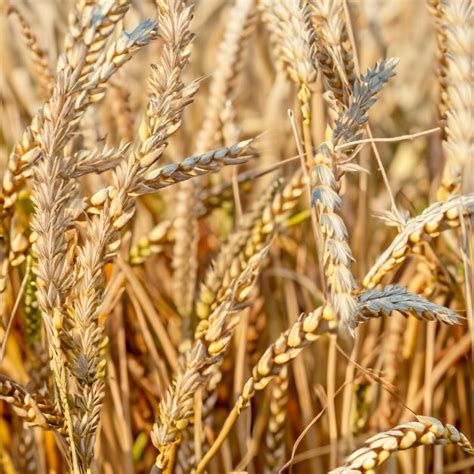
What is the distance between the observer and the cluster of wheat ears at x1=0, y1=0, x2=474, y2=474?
52 centimetres

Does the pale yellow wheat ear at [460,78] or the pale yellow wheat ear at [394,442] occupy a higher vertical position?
the pale yellow wheat ear at [460,78]

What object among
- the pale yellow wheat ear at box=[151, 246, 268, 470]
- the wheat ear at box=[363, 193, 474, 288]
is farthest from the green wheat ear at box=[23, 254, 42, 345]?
the wheat ear at box=[363, 193, 474, 288]

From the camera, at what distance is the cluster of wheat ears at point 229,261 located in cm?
52

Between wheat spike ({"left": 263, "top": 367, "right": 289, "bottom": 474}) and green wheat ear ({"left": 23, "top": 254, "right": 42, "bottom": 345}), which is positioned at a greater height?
green wheat ear ({"left": 23, "top": 254, "right": 42, "bottom": 345})

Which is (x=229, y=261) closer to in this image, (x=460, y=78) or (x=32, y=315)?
(x=32, y=315)

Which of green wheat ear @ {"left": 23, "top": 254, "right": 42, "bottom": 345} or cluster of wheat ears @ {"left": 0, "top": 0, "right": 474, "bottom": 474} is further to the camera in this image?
green wheat ear @ {"left": 23, "top": 254, "right": 42, "bottom": 345}

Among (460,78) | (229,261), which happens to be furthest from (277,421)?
(460,78)

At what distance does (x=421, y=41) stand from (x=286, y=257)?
1.22 m

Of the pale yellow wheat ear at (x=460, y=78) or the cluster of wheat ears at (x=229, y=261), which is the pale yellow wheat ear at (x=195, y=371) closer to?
the cluster of wheat ears at (x=229, y=261)

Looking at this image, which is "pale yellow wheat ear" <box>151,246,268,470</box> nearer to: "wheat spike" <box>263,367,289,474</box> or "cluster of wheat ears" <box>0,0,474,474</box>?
"cluster of wheat ears" <box>0,0,474,474</box>

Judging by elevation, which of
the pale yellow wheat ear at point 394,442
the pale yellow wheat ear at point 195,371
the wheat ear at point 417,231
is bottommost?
the pale yellow wheat ear at point 394,442

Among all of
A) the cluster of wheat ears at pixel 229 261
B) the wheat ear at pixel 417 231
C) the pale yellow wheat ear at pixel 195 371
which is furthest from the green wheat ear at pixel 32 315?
the wheat ear at pixel 417 231

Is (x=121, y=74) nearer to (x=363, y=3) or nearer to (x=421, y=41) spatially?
(x=363, y=3)

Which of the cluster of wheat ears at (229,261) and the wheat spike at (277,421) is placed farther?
the wheat spike at (277,421)
